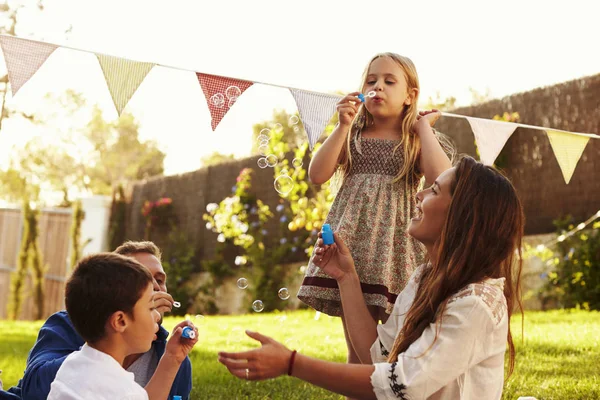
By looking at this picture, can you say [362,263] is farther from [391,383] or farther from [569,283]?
[569,283]

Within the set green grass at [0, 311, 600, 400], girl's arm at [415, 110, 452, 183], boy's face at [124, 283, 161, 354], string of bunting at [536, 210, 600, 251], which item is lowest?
green grass at [0, 311, 600, 400]

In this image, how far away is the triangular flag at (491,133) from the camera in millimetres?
4094

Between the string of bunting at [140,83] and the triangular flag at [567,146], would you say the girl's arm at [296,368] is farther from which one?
the triangular flag at [567,146]

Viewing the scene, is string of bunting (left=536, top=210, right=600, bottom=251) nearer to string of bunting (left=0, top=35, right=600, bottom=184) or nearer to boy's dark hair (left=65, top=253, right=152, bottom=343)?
string of bunting (left=0, top=35, right=600, bottom=184)

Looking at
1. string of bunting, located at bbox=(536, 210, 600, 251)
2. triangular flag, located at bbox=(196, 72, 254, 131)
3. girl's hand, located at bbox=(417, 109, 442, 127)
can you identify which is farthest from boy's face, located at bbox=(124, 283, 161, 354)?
string of bunting, located at bbox=(536, 210, 600, 251)

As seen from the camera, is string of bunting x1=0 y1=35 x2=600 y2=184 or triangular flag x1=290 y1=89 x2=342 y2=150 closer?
string of bunting x1=0 y1=35 x2=600 y2=184

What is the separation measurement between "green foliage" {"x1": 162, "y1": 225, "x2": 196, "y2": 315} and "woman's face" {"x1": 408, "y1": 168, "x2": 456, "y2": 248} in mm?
9966

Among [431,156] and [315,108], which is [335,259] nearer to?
[431,156]

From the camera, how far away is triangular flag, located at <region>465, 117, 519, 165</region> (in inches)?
161

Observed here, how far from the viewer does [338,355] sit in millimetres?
4945

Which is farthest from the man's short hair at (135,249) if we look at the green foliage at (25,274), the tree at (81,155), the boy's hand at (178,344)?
the tree at (81,155)

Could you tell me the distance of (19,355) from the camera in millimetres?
6477

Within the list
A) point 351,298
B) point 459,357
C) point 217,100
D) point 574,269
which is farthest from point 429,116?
point 574,269

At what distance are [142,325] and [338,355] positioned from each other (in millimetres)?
2828
